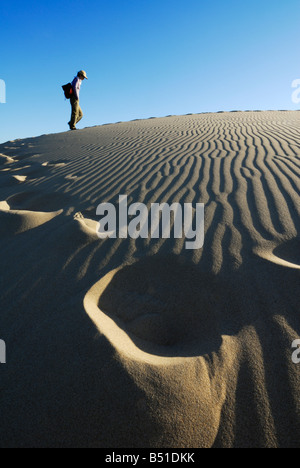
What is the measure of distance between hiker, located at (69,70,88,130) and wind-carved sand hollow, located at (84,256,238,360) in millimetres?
9185

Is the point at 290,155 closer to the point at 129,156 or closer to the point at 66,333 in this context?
the point at 129,156

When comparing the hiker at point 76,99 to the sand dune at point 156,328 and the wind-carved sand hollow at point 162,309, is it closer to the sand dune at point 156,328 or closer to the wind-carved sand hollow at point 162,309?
the sand dune at point 156,328

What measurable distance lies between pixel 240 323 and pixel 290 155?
12.1ft

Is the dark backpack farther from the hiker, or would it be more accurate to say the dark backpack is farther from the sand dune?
the sand dune

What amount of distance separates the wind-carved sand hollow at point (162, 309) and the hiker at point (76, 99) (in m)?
9.18

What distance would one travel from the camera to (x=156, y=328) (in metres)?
1.65

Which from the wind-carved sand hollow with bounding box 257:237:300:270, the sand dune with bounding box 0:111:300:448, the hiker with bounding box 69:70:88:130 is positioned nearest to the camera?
the sand dune with bounding box 0:111:300:448

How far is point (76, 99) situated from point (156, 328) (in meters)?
10.3

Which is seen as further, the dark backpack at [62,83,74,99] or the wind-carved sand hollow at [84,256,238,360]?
the dark backpack at [62,83,74,99]

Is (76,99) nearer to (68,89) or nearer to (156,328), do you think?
(68,89)

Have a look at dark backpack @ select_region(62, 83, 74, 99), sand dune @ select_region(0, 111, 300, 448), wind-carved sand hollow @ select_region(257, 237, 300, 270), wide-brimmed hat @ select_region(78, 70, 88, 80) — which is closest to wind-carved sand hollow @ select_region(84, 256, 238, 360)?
sand dune @ select_region(0, 111, 300, 448)

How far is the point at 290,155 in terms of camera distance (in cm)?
431

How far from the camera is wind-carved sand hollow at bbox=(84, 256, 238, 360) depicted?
1.51m

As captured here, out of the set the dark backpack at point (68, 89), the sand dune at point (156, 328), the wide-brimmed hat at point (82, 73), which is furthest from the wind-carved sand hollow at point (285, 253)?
the dark backpack at point (68, 89)
